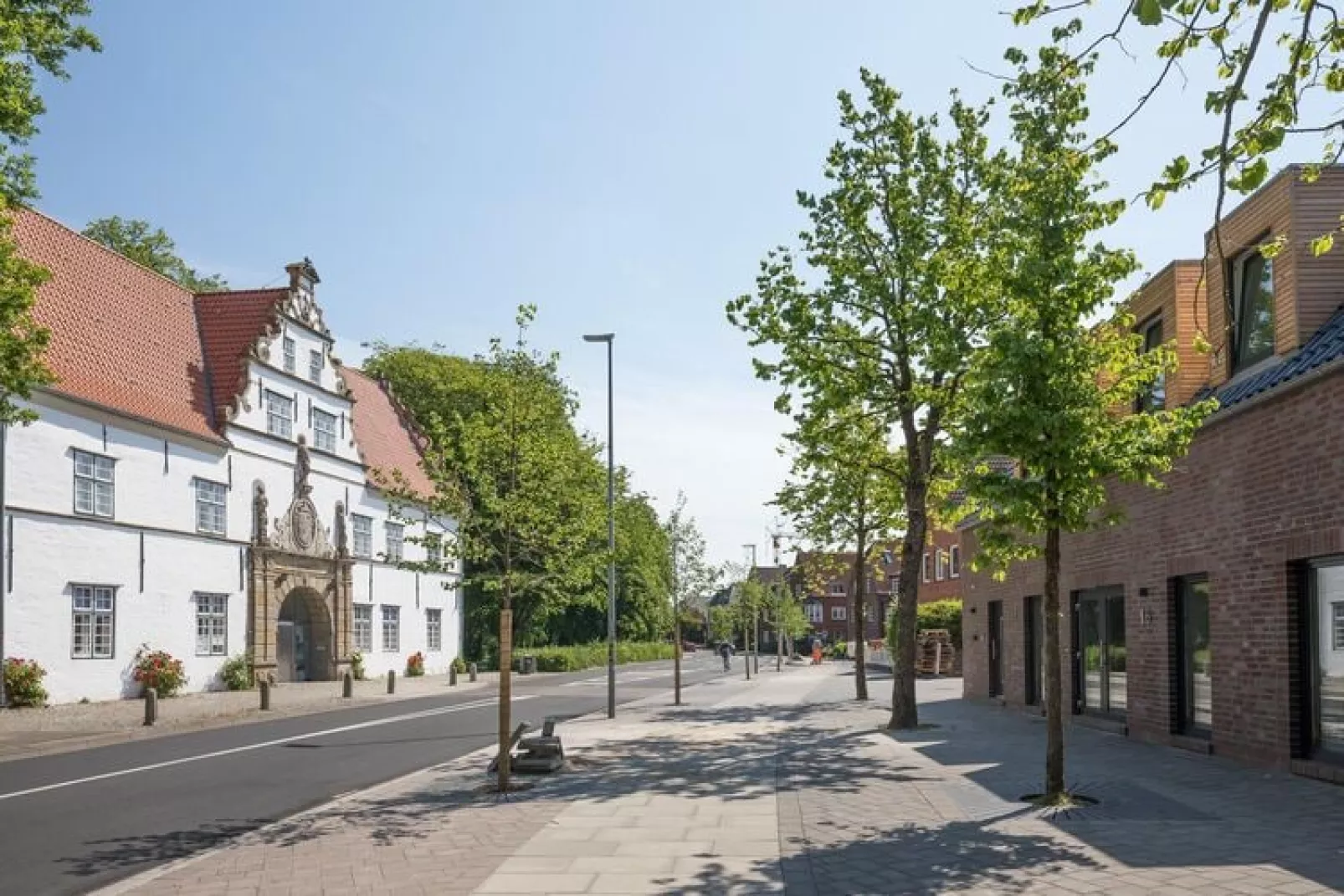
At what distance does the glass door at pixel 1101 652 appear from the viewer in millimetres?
17297

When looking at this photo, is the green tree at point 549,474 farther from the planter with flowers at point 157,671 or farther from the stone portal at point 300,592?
the stone portal at point 300,592

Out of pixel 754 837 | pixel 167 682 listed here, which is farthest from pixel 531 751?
pixel 167 682

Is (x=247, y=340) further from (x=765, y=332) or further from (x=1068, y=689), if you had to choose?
(x=1068, y=689)

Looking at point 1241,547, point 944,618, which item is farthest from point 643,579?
point 1241,547

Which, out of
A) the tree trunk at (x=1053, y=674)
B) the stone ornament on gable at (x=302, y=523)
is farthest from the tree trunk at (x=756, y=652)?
the tree trunk at (x=1053, y=674)

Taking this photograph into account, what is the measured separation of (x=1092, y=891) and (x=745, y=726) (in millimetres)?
13133

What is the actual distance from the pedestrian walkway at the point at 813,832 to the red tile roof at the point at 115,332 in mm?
19068

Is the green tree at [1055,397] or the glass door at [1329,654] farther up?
the green tree at [1055,397]

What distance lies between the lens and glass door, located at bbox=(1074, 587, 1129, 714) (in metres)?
17.3

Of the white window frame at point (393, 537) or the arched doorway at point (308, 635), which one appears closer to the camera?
the arched doorway at point (308, 635)

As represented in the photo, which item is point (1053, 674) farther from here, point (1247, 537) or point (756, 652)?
point (756, 652)

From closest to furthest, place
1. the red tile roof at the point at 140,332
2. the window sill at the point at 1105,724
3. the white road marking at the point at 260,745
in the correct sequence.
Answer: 1. the white road marking at the point at 260,745
2. the window sill at the point at 1105,724
3. the red tile roof at the point at 140,332

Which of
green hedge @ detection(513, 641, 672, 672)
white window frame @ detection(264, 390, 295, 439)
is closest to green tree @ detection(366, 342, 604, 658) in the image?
white window frame @ detection(264, 390, 295, 439)

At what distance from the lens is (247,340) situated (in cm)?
3606
